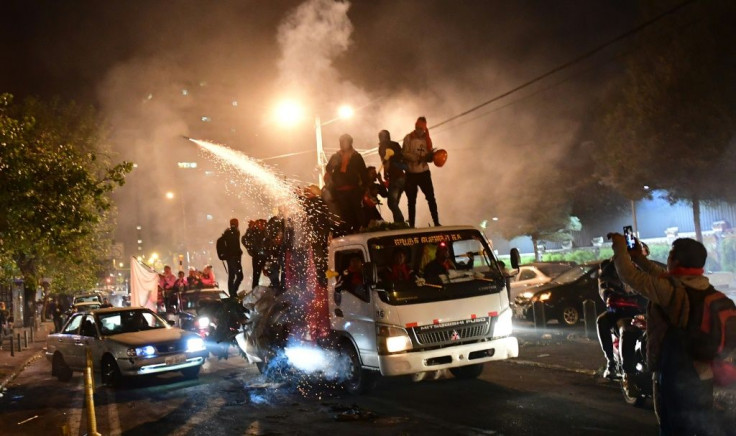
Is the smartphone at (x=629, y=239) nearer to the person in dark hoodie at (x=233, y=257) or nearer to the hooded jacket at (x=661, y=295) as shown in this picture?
the hooded jacket at (x=661, y=295)

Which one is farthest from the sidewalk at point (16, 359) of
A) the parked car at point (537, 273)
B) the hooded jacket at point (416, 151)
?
the parked car at point (537, 273)

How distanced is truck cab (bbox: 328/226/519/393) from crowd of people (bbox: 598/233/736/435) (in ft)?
12.8

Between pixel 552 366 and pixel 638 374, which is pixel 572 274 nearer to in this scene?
pixel 552 366

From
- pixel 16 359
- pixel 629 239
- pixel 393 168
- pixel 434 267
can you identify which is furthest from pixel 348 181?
pixel 16 359

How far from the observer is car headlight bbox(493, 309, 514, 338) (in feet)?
27.5

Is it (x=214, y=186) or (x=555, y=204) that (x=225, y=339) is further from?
(x=214, y=186)

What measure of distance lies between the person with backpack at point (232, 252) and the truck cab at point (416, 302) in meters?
5.79

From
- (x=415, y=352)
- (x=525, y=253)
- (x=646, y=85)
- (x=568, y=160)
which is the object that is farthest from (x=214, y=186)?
Result: (x=415, y=352)

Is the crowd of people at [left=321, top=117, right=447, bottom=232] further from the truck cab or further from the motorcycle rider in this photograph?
the motorcycle rider

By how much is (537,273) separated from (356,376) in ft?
34.5

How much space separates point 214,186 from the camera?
177 ft

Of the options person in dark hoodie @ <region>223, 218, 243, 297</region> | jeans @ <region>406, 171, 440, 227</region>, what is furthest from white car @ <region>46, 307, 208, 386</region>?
jeans @ <region>406, 171, 440, 227</region>

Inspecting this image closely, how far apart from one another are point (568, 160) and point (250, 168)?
20.7m

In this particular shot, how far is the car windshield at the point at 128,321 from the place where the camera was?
12.2 metres
